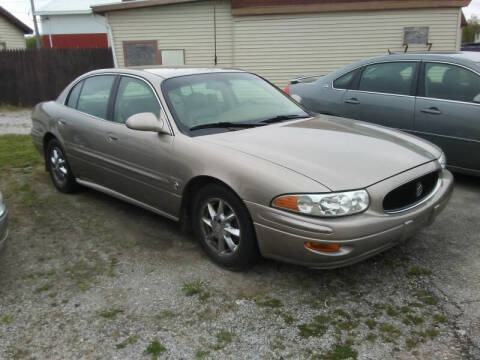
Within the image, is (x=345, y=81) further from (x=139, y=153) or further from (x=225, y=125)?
(x=139, y=153)

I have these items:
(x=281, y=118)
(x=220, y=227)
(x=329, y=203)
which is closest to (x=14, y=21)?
(x=281, y=118)

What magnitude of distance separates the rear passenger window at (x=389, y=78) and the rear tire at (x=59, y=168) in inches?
148

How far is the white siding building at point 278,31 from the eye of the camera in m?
13.7

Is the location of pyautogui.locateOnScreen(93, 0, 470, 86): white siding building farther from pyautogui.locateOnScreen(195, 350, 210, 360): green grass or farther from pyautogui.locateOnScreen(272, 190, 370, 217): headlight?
pyautogui.locateOnScreen(195, 350, 210, 360): green grass

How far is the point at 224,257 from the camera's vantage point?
3635 mm

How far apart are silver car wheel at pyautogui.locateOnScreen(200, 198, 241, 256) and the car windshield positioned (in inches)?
26.5

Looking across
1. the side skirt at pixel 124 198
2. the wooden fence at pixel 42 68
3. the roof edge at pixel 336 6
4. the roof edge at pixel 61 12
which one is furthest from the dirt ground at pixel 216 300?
the roof edge at pixel 61 12

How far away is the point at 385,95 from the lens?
588cm

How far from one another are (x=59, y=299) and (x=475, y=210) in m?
3.96

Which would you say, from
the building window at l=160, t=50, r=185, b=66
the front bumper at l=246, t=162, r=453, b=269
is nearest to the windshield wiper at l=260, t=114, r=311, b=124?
the front bumper at l=246, t=162, r=453, b=269

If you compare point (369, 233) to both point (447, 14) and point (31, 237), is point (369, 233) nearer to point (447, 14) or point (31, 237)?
point (31, 237)

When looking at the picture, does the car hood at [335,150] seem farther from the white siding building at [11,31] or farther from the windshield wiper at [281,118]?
the white siding building at [11,31]

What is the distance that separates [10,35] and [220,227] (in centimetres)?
2498

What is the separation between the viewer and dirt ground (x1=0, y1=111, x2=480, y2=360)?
278cm
